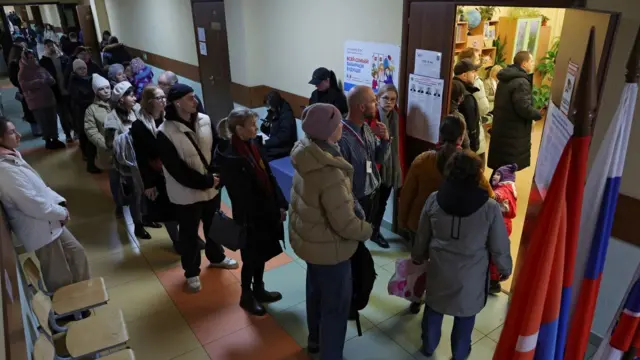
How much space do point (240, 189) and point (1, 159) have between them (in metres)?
1.43

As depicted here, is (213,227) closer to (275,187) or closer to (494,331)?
(275,187)

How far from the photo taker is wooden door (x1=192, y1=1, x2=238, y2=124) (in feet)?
20.5

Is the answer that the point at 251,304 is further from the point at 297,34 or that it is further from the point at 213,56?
the point at 213,56

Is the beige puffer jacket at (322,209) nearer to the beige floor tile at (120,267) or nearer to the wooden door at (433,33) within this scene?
the wooden door at (433,33)

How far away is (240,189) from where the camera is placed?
114 inches

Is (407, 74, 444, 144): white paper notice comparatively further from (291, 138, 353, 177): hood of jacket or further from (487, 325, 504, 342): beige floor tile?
(291, 138, 353, 177): hood of jacket

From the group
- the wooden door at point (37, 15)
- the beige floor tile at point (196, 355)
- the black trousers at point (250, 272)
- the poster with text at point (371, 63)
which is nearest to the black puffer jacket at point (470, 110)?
the poster with text at point (371, 63)

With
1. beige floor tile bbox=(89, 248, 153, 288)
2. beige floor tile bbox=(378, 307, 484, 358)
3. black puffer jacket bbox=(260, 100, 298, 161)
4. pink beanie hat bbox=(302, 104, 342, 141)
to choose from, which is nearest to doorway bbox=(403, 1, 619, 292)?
beige floor tile bbox=(378, 307, 484, 358)

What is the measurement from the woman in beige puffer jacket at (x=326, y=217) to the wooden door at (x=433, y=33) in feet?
5.05

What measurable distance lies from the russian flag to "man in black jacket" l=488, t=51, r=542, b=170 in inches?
101

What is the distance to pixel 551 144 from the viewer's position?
2029 millimetres

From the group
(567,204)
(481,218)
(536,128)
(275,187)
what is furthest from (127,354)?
(536,128)

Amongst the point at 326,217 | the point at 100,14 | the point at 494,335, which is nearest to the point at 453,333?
the point at 494,335

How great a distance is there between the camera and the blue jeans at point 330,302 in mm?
2553
